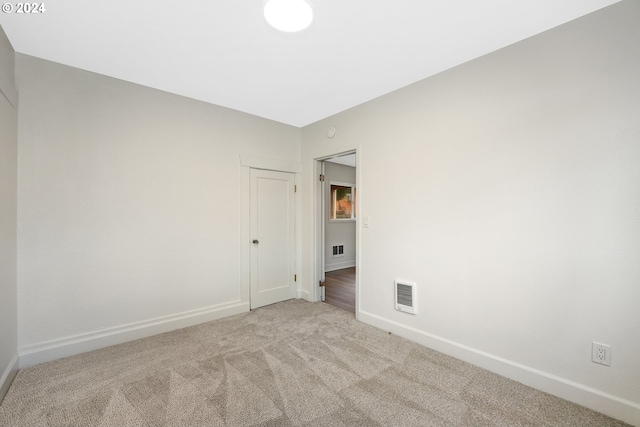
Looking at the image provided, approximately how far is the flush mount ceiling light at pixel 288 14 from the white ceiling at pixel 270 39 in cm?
6

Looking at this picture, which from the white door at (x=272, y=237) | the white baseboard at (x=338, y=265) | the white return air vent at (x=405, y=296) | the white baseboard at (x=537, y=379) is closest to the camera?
the white baseboard at (x=537, y=379)

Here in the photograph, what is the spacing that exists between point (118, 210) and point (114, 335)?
125 centimetres

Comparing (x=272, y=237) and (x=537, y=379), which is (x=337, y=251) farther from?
(x=537, y=379)

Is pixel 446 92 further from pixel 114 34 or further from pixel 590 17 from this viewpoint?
pixel 114 34

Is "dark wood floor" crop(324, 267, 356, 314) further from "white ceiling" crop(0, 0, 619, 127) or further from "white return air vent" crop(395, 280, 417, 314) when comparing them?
"white ceiling" crop(0, 0, 619, 127)

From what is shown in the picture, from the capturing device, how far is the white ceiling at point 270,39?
5.84ft

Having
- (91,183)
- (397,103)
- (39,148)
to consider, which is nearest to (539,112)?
(397,103)

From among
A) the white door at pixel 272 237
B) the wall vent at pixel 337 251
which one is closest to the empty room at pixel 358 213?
the white door at pixel 272 237

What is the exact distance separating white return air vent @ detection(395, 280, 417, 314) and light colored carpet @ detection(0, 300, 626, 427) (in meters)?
0.33

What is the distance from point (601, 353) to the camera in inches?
69.6

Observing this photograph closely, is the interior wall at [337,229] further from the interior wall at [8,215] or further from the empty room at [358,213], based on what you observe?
the interior wall at [8,215]

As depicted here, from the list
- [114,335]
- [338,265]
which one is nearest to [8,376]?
[114,335]

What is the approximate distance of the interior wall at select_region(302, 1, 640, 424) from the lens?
1.71 m

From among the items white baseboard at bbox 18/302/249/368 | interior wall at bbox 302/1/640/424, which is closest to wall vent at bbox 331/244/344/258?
white baseboard at bbox 18/302/249/368
